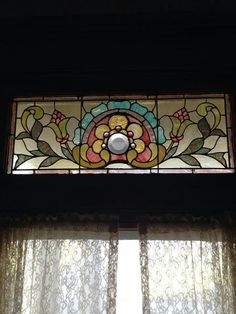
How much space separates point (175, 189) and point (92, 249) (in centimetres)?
52

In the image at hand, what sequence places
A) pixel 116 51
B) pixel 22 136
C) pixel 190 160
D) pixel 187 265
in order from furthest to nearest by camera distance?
pixel 116 51 < pixel 22 136 < pixel 190 160 < pixel 187 265

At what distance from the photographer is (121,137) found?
10.9 ft

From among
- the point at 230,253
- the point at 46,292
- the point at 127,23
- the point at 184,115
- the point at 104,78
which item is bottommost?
the point at 46,292

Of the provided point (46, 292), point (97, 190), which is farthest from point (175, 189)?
point (46, 292)

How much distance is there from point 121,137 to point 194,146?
39 cm

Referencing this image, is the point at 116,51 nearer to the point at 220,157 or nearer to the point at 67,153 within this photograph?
the point at 67,153

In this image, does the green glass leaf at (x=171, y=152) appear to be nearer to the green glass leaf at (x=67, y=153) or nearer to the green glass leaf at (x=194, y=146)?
the green glass leaf at (x=194, y=146)

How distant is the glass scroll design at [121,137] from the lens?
3.24 metres

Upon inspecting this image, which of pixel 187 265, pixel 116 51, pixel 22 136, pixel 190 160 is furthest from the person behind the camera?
pixel 116 51

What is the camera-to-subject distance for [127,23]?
3402mm

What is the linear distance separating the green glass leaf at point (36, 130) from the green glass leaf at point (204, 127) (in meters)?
0.86

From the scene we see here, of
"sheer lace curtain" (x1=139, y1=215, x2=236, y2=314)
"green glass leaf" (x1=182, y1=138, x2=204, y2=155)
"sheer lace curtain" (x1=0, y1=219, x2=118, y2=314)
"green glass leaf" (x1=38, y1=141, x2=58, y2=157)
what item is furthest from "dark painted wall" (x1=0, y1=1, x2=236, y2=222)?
"sheer lace curtain" (x1=139, y1=215, x2=236, y2=314)

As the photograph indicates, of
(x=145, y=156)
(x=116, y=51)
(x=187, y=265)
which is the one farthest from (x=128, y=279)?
(x=116, y=51)

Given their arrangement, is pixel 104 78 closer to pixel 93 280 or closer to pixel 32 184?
pixel 32 184
